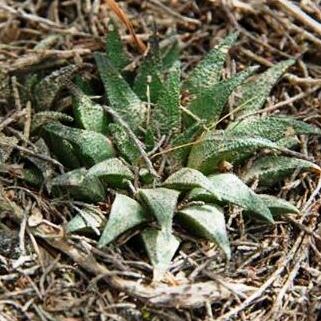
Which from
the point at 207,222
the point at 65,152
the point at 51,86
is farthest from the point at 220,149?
the point at 51,86

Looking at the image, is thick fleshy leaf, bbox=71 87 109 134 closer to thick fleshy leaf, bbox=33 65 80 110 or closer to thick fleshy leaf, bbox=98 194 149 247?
thick fleshy leaf, bbox=33 65 80 110

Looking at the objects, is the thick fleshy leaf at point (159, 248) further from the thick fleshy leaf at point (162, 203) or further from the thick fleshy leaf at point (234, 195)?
the thick fleshy leaf at point (234, 195)

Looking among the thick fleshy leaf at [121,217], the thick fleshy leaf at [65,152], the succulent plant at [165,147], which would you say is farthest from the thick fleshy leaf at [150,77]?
the thick fleshy leaf at [121,217]

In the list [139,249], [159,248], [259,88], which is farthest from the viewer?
[259,88]

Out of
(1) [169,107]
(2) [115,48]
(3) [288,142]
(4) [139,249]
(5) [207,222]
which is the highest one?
(2) [115,48]

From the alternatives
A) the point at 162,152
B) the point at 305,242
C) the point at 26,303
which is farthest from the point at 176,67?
the point at 26,303

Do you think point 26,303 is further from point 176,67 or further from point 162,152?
point 176,67

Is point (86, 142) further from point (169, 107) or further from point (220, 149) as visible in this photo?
point (220, 149)
